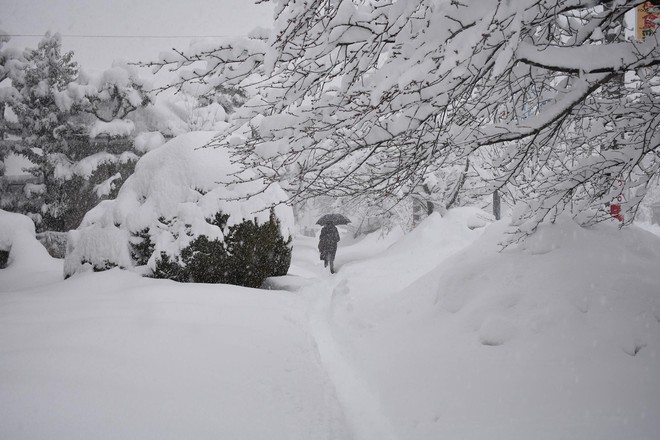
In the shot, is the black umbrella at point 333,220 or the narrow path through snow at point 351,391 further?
the black umbrella at point 333,220

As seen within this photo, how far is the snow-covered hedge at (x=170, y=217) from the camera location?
6285 mm

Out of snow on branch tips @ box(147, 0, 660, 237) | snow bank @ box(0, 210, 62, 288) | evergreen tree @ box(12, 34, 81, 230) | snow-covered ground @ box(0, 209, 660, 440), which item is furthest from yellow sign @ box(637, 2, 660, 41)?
evergreen tree @ box(12, 34, 81, 230)

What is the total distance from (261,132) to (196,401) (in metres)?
1.94

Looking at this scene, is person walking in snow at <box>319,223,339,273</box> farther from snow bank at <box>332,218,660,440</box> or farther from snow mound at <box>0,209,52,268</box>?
snow mound at <box>0,209,52,268</box>

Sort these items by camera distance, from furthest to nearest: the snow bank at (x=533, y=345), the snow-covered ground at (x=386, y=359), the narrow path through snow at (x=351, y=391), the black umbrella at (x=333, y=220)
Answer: the black umbrella at (x=333, y=220)
the narrow path through snow at (x=351, y=391)
the snow bank at (x=533, y=345)
the snow-covered ground at (x=386, y=359)

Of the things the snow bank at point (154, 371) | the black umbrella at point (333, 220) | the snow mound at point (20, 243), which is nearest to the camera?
the snow bank at point (154, 371)

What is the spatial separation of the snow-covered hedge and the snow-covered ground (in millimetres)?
1295

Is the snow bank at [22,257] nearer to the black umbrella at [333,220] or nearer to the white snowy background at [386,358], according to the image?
the white snowy background at [386,358]

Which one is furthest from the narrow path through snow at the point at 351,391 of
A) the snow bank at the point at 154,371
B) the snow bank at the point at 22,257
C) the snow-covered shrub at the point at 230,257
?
the snow bank at the point at 22,257

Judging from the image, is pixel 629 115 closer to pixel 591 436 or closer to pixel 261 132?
pixel 591 436

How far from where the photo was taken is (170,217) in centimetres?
643

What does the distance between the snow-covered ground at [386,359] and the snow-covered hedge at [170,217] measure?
1.29 metres

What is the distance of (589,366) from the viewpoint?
2.60 m

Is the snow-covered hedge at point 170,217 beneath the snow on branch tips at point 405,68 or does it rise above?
beneath
